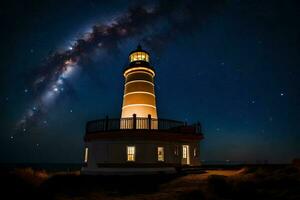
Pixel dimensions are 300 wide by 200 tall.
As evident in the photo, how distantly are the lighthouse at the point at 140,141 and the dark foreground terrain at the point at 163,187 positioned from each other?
149 cm

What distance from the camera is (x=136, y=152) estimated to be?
17109 mm

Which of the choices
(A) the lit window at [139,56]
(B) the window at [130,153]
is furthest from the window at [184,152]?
(A) the lit window at [139,56]

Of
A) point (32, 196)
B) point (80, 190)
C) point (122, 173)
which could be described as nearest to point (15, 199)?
point (32, 196)

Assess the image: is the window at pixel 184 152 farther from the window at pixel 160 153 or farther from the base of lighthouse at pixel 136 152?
the window at pixel 160 153

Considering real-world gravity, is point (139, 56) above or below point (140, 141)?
above

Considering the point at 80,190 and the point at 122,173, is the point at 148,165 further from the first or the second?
the point at 80,190

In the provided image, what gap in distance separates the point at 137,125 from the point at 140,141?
1538 mm

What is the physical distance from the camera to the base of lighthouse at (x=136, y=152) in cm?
1694

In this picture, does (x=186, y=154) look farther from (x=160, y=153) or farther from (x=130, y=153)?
(x=130, y=153)

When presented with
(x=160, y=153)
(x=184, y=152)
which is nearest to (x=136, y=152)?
(x=160, y=153)

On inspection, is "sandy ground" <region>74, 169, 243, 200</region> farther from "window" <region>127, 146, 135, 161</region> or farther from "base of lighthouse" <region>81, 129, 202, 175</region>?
"window" <region>127, 146, 135, 161</region>

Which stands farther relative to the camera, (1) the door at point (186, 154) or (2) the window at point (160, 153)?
(1) the door at point (186, 154)

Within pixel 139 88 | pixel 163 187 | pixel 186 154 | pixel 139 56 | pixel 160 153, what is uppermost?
pixel 139 56

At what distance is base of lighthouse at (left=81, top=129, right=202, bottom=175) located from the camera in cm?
1694
